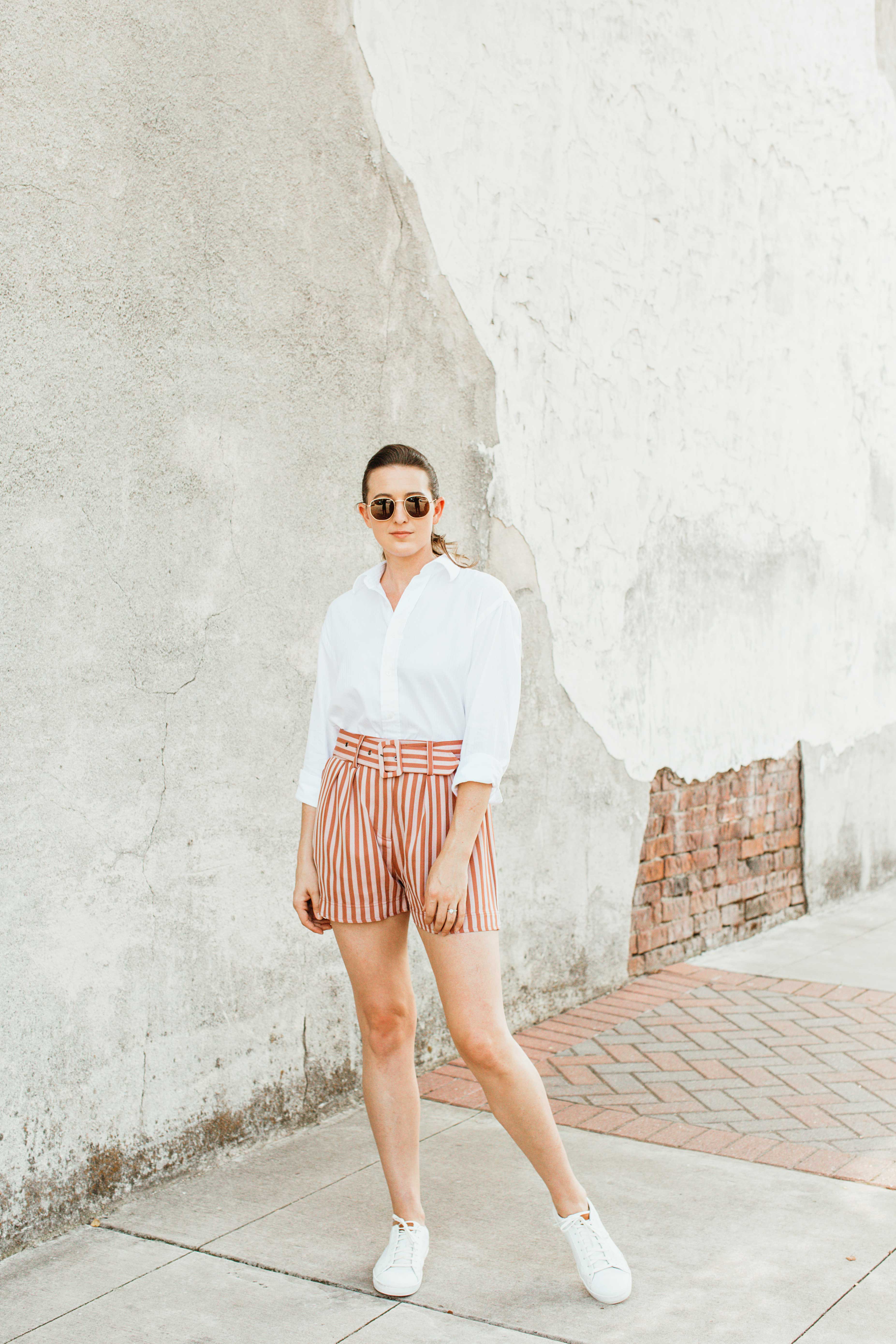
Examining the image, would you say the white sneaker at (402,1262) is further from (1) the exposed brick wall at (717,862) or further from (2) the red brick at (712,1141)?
(1) the exposed brick wall at (717,862)

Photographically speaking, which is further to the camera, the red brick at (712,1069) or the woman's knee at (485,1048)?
the red brick at (712,1069)

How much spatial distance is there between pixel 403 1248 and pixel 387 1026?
488 millimetres

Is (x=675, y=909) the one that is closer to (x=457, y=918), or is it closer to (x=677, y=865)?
(x=677, y=865)

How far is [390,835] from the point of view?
9.01 feet

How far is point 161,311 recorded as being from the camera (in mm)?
3395

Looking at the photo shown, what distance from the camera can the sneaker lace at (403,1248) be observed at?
9.45ft

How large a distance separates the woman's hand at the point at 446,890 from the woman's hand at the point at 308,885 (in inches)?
11.8

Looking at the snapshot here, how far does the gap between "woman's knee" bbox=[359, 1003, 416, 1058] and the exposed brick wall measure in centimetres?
265

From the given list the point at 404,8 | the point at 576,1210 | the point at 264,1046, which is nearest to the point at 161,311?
the point at 404,8

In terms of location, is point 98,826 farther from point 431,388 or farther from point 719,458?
point 719,458

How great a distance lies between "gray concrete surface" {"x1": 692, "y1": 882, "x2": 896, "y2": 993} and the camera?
18.4 ft

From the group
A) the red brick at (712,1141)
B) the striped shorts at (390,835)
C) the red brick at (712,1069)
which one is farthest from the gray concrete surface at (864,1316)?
the red brick at (712,1069)

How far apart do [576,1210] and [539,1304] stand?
8.1 inches

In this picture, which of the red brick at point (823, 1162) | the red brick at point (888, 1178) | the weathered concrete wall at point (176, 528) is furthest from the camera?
the red brick at point (823, 1162)
